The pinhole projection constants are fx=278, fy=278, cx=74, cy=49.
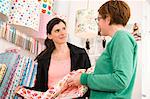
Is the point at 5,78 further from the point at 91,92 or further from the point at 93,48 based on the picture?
the point at 93,48

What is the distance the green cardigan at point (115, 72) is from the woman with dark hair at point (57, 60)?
518 millimetres

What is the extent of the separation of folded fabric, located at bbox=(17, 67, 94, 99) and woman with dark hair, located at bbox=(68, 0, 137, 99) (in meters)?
0.04

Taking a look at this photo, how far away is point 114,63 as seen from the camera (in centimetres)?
130

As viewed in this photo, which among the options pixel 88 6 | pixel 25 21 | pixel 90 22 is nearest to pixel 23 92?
pixel 25 21

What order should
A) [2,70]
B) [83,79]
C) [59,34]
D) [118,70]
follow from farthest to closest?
1. [59,34]
2. [2,70]
3. [83,79]
4. [118,70]

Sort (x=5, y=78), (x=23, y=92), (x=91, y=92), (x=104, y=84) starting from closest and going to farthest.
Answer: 1. (x=104, y=84)
2. (x=91, y=92)
3. (x=23, y=92)
4. (x=5, y=78)

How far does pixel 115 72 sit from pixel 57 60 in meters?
0.80

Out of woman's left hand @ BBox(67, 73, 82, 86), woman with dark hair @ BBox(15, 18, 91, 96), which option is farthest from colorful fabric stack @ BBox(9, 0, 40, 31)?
woman's left hand @ BBox(67, 73, 82, 86)

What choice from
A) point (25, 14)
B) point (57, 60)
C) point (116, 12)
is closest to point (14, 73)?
point (57, 60)

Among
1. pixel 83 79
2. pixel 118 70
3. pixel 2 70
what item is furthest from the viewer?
pixel 2 70

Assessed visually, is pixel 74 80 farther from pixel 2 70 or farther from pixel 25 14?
pixel 25 14

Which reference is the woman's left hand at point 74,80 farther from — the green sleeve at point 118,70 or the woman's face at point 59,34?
the woman's face at point 59,34

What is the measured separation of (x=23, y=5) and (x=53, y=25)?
380 mm

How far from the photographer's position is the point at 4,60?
2.05 meters
